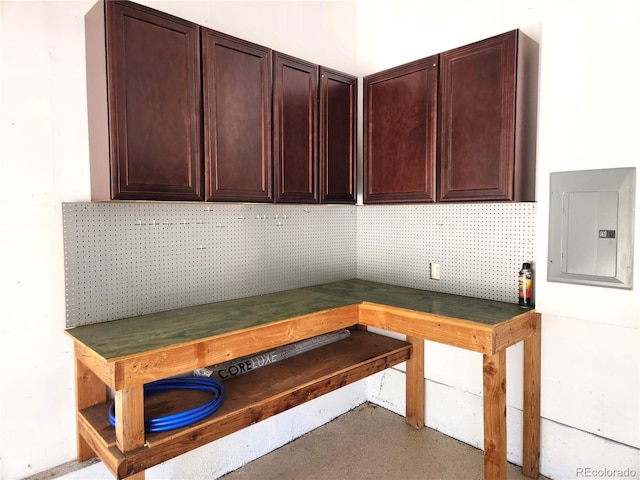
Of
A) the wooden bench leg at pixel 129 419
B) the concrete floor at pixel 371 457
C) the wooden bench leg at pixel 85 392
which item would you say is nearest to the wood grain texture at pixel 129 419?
the wooden bench leg at pixel 129 419

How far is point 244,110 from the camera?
2.00m

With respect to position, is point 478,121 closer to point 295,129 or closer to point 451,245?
point 451,245

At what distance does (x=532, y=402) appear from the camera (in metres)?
2.16

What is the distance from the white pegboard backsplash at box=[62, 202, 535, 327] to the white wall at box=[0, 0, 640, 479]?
5.1 inches

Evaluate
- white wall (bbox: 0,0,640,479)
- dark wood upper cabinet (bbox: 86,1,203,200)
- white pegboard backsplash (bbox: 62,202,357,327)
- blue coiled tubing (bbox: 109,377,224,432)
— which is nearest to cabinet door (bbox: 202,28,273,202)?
dark wood upper cabinet (bbox: 86,1,203,200)

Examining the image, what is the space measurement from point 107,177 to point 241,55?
87cm

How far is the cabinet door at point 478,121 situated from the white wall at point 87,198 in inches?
5.9

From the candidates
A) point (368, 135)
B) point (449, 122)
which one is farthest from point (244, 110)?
point (449, 122)

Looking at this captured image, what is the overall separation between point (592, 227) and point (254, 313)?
60.9 inches

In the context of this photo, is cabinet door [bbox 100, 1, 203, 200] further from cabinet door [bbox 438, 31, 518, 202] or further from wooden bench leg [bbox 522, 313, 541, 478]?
wooden bench leg [bbox 522, 313, 541, 478]

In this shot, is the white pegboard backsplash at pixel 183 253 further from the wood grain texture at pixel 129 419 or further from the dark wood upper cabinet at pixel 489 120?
the dark wood upper cabinet at pixel 489 120

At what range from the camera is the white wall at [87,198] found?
1651mm

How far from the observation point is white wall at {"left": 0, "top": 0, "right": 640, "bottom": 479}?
5.42 ft

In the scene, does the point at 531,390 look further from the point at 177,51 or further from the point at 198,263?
the point at 177,51
